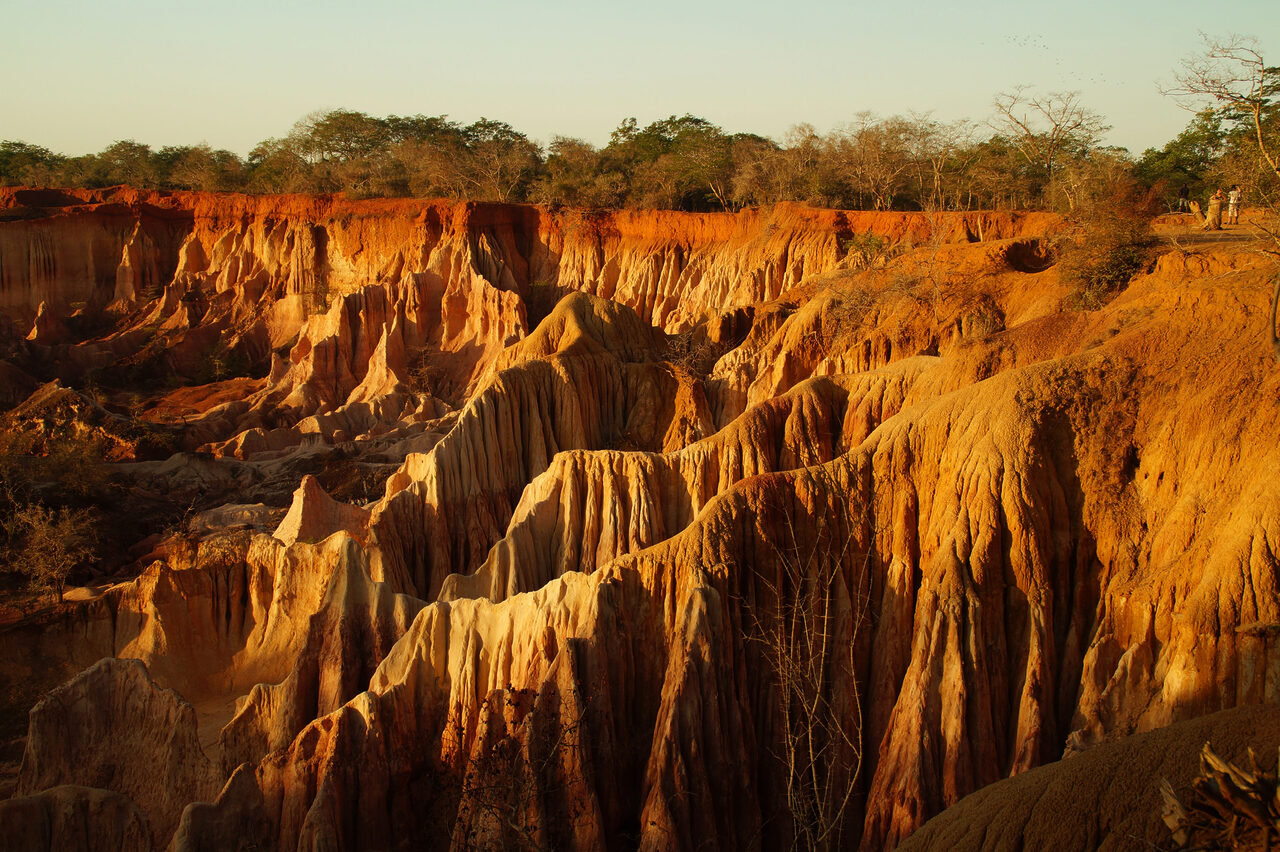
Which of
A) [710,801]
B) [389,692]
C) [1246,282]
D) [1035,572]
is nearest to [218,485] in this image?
[389,692]

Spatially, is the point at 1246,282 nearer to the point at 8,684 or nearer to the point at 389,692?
the point at 389,692

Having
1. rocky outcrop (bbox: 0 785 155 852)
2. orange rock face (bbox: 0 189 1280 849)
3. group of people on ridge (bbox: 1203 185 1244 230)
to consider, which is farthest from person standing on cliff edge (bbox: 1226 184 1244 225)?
rocky outcrop (bbox: 0 785 155 852)

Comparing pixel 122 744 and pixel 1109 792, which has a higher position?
pixel 1109 792

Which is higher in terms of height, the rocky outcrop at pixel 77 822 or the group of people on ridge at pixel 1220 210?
the group of people on ridge at pixel 1220 210

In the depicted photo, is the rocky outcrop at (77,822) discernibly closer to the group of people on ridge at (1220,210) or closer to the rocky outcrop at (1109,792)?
the rocky outcrop at (1109,792)

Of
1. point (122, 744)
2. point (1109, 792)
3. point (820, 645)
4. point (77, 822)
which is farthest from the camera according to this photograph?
point (122, 744)

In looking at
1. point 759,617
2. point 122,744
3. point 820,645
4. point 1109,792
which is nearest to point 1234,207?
point 820,645

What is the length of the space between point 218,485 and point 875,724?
896 inches

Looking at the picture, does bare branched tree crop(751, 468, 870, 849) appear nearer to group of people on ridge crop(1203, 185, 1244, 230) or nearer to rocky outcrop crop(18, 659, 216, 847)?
rocky outcrop crop(18, 659, 216, 847)

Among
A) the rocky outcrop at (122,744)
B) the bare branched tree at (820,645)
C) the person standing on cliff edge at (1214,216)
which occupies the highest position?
the person standing on cliff edge at (1214,216)

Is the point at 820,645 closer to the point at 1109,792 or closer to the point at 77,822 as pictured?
the point at 1109,792

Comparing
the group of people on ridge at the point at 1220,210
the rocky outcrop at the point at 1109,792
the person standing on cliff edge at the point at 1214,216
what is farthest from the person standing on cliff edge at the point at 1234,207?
the rocky outcrop at the point at 1109,792

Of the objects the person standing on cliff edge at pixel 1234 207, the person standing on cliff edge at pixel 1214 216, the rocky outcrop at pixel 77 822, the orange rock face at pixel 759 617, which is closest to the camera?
the rocky outcrop at pixel 77 822

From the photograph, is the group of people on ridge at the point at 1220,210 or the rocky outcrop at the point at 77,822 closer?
the rocky outcrop at the point at 77,822
